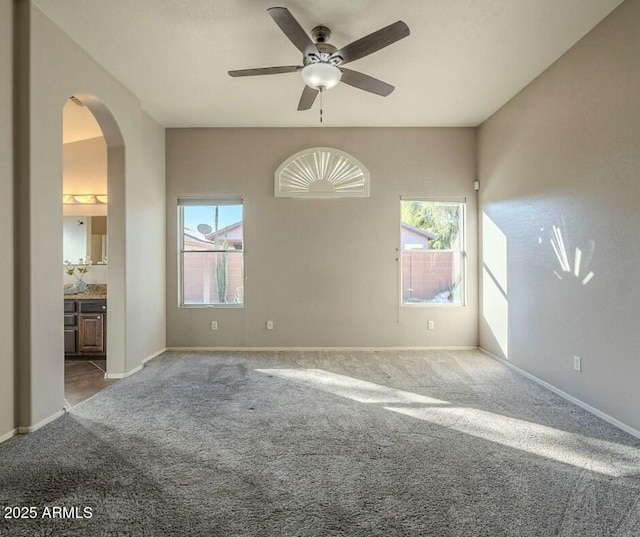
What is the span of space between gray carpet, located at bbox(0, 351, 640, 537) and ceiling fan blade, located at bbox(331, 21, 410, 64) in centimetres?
266

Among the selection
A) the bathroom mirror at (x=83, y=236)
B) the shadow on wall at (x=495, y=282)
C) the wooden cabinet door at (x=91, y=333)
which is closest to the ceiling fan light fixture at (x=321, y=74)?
the shadow on wall at (x=495, y=282)

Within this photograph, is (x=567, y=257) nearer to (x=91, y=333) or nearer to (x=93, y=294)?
(x=91, y=333)

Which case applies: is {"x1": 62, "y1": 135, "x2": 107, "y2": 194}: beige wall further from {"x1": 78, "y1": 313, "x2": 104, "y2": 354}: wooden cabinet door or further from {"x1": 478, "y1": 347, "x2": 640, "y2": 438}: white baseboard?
{"x1": 478, "y1": 347, "x2": 640, "y2": 438}: white baseboard

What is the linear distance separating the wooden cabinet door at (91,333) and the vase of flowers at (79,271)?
0.60 meters

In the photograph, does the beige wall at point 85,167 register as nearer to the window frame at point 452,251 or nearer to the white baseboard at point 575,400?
the window frame at point 452,251

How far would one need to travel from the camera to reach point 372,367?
4438 millimetres

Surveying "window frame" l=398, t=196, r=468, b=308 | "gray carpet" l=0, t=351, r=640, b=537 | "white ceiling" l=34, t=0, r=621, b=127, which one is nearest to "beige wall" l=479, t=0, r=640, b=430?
"white ceiling" l=34, t=0, r=621, b=127

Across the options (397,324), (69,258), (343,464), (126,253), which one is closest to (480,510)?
(343,464)

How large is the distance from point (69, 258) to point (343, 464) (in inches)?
195

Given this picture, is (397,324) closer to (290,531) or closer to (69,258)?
(290,531)

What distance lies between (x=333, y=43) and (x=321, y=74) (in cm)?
66

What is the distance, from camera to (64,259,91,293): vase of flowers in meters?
5.23

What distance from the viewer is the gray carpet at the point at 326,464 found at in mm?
1761

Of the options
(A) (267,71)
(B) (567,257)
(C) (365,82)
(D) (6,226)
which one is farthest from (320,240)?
(D) (6,226)
